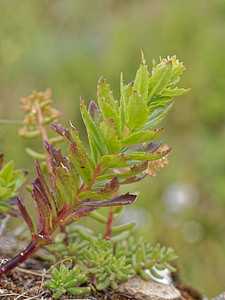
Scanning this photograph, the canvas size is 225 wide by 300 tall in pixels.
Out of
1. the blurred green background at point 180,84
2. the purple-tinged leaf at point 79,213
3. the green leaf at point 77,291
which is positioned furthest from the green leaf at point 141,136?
the blurred green background at point 180,84

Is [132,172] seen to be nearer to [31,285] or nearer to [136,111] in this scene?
[136,111]

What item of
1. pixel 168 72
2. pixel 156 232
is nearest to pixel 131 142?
pixel 168 72

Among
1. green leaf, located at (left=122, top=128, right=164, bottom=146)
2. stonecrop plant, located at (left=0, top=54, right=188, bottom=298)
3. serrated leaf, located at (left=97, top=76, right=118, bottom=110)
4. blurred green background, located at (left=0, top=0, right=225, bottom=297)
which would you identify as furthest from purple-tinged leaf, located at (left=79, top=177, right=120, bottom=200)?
blurred green background, located at (left=0, top=0, right=225, bottom=297)

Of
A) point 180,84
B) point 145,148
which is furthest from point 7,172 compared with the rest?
point 180,84

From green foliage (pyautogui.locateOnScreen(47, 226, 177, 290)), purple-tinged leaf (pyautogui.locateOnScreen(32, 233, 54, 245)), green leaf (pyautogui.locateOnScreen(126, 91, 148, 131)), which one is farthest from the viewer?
green foliage (pyautogui.locateOnScreen(47, 226, 177, 290))

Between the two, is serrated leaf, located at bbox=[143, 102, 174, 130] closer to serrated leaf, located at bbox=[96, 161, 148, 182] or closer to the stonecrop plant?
the stonecrop plant

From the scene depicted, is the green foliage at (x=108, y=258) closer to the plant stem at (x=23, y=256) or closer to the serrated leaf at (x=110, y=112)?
the plant stem at (x=23, y=256)
